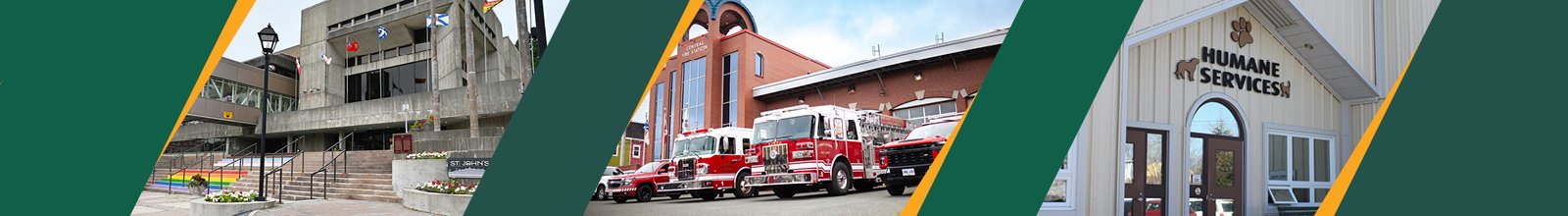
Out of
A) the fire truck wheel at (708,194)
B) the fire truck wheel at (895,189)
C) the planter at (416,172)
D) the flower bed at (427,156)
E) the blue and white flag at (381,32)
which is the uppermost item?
the blue and white flag at (381,32)

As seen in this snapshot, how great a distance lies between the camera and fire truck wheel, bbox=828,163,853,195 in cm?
791

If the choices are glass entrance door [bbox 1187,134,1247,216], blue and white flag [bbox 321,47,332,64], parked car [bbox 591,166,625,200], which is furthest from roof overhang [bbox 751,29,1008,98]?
blue and white flag [bbox 321,47,332,64]

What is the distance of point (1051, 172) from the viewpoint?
588 centimetres

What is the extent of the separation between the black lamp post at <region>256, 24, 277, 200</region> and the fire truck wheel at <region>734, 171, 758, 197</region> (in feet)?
11.9

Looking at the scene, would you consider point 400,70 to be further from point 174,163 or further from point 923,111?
point 923,111

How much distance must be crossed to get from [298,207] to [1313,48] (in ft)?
24.9

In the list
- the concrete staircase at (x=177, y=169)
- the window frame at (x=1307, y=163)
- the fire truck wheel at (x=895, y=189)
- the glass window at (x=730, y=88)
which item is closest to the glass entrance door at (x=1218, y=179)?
the window frame at (x=1307, y=163)

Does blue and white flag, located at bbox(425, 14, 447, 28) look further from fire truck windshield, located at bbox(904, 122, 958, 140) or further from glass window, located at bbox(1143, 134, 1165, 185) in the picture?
glass window, located at bbox(1143, 134, 1165, 185)

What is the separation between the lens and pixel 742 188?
827 cm

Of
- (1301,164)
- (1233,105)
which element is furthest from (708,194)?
(1301,164)

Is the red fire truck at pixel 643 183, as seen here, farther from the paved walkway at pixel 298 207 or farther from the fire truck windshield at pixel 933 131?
the paved walkway at pixel 298 207

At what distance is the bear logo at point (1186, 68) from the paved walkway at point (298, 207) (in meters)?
5.11

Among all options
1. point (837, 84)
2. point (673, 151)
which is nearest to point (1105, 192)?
point (837, 84)

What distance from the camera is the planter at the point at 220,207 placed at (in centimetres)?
555
